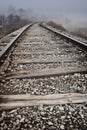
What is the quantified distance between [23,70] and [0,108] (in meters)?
1.38

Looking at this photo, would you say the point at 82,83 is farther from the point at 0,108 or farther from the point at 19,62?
the point at 19,62

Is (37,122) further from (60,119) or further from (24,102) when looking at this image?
(24,102)

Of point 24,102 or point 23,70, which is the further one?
point 23,70

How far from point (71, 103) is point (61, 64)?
1623mm

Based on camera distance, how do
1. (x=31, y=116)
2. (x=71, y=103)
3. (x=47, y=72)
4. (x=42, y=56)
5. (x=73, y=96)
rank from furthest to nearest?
(x=42, y=56) < (x=47, y=72) < (x=73, y=96) < (x=71, y=103) < (x=31, y=116)

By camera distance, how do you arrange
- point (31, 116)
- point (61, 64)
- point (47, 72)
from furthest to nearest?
point (61, 64) → point (47, 72) → point (31, 116)

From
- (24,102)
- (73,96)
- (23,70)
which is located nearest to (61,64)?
(23,70)

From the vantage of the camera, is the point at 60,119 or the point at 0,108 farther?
the point at 0,108

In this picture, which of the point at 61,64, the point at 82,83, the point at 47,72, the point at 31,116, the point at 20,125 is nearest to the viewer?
the point at 20,125

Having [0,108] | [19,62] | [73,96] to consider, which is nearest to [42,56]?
[19,62]

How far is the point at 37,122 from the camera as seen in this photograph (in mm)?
1970

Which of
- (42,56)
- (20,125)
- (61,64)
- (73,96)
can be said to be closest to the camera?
(20,125)

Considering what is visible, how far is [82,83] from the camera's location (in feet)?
9.53

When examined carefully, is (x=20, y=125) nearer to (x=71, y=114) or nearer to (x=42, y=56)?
(x=71, y=114)
